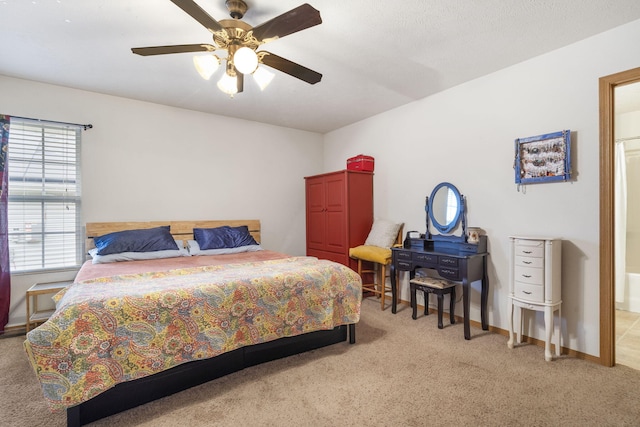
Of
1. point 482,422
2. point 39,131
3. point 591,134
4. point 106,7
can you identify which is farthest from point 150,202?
point 591,134

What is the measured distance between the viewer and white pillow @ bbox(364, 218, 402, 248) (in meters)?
3.97

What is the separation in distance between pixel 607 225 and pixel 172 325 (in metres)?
3.19

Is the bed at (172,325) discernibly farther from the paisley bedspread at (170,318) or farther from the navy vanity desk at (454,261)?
the navy vanity desk at (454,261)

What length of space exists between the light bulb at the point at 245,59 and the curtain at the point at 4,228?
9.28 feet

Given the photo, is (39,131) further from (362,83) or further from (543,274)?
(543,274)

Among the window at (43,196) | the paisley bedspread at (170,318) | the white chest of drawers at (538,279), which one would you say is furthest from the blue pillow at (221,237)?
the white chest of drawers at (538,279)

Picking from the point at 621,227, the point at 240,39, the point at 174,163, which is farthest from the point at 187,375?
the point at 621,227

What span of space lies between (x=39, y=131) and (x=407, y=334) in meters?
4.36

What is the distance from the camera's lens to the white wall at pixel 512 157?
245cm

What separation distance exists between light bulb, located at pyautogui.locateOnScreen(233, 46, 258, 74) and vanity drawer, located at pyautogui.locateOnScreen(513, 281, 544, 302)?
269cm

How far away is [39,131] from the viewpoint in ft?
10.8

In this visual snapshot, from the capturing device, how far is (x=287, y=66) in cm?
222

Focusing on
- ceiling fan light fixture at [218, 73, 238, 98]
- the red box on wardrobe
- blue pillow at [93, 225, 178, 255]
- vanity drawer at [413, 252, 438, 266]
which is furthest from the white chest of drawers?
blue pillow at [93, 225, 178, 255]

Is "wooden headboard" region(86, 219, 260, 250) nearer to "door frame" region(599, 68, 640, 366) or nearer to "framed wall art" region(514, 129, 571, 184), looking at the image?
"framed wall art" region(514, 129, 571, 184)
